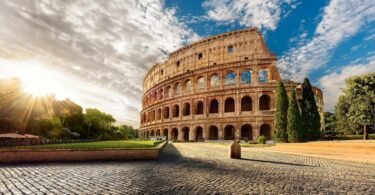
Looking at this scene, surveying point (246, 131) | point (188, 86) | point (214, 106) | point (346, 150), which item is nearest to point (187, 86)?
point (188, 86)

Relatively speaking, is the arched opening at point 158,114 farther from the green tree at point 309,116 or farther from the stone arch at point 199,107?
the green tree at point 309,116

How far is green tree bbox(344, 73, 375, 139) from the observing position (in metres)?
24.4

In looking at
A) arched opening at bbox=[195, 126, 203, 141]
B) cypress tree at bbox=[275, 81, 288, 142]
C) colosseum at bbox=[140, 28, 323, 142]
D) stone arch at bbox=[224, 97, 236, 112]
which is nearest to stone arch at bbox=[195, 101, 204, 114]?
colosseum at bbox=[140, 28, 323, 142]

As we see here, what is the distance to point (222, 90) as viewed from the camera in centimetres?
3438

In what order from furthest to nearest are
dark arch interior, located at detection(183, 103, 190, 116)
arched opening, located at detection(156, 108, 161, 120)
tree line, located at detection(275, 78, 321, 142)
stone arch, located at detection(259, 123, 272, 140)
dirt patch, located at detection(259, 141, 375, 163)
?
arched opening, located at detection(156, 108, 161, 120) → dark arch interior, located at detection(183, 103, 190, 116) → stone arch, located at detection(259, 123, 272, 140) → tree line, located at detection(275, 78, 321, 142) → dirt patch, located at detection(259, 141, 375, 163)

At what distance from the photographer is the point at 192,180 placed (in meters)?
6.32

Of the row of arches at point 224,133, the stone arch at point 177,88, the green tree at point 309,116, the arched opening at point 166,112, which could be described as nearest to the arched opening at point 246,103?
the row of arches at point 224,133

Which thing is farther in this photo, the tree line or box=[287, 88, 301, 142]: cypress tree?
the tree line

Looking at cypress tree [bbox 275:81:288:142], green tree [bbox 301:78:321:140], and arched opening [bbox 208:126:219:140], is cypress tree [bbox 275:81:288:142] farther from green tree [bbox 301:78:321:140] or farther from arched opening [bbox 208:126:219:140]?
arched opening [bbox 208:126:219:140]

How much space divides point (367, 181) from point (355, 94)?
2493cm

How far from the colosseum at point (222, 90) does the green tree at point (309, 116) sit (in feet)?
6.58

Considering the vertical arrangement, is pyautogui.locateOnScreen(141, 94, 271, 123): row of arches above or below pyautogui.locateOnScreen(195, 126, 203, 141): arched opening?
above

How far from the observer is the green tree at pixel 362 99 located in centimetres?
2438

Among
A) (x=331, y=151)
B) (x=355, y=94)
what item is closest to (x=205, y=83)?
(x=355, y=94)
